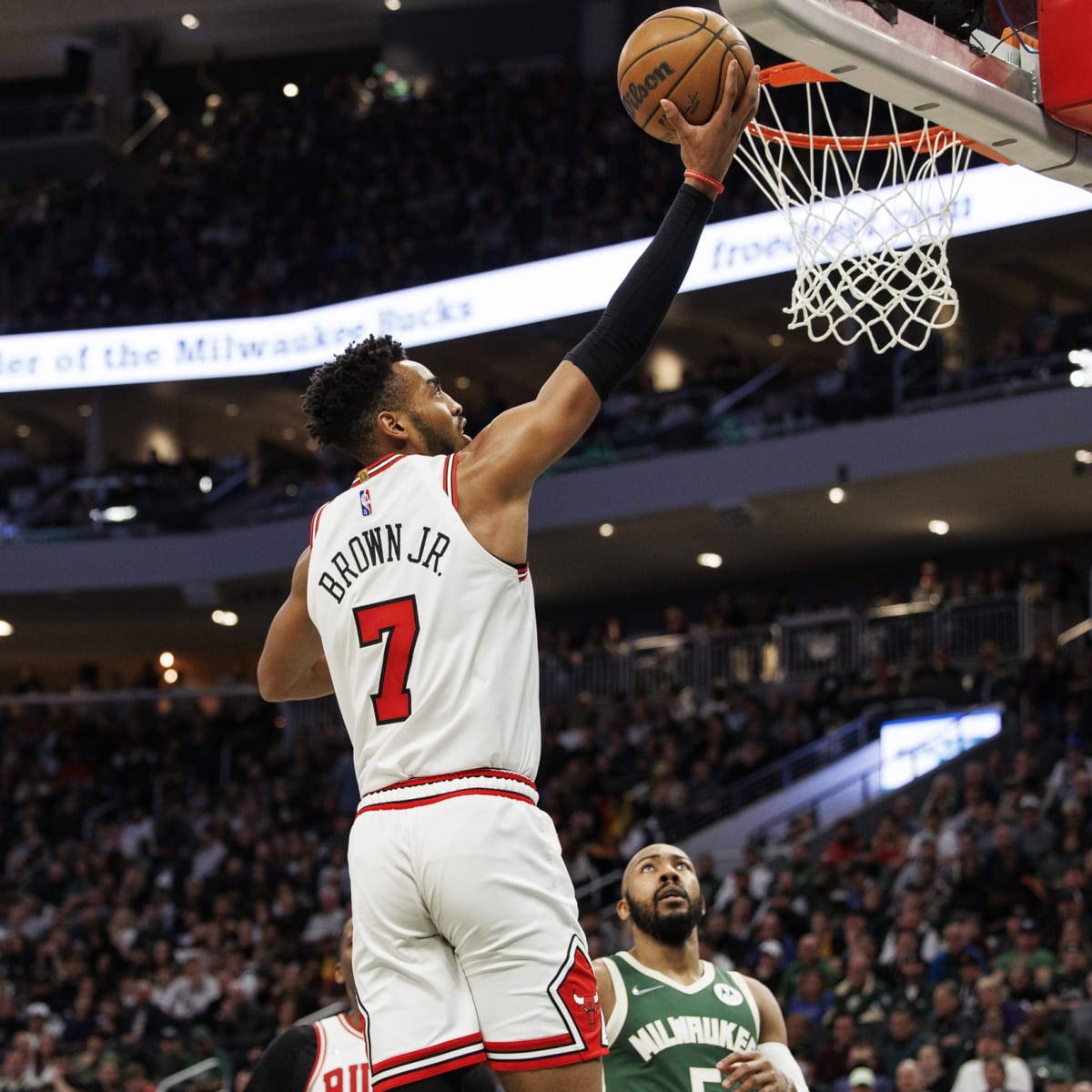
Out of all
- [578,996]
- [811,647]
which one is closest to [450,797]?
[578,996]

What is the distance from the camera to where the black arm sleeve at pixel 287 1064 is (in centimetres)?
454

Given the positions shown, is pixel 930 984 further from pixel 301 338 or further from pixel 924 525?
pixel 301 338

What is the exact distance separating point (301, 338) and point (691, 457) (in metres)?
6.67

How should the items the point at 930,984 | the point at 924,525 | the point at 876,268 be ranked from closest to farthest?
the point at 876,268, the point at 930,984, the point at 924,525

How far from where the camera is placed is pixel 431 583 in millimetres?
3182

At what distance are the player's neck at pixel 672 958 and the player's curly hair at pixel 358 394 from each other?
2060mm

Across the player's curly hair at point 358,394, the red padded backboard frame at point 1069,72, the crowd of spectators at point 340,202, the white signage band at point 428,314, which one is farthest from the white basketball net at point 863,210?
the crowd of spectators at point 340,202

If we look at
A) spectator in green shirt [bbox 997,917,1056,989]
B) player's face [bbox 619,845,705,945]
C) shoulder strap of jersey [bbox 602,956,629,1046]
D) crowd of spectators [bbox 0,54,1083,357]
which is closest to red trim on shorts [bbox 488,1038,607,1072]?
shoulder strap of jersey [bbox 602,956,629,1046]

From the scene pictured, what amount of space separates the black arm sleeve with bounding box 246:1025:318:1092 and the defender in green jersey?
2.56ft

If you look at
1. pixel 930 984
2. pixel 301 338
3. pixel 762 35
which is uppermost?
pixel 301 338

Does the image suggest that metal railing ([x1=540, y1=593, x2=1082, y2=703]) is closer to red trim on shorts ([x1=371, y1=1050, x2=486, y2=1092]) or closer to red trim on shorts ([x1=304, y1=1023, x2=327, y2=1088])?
red trim on shorts ([x1=304, y1=1023, x2=327, y2=1088])

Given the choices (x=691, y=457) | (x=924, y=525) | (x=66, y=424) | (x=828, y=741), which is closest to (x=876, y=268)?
(x=828, y=741)

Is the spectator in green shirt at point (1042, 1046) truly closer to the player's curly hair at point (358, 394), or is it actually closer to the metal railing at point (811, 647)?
the player's curly hair at point (358, 394)

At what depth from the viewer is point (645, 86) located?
3969mm
